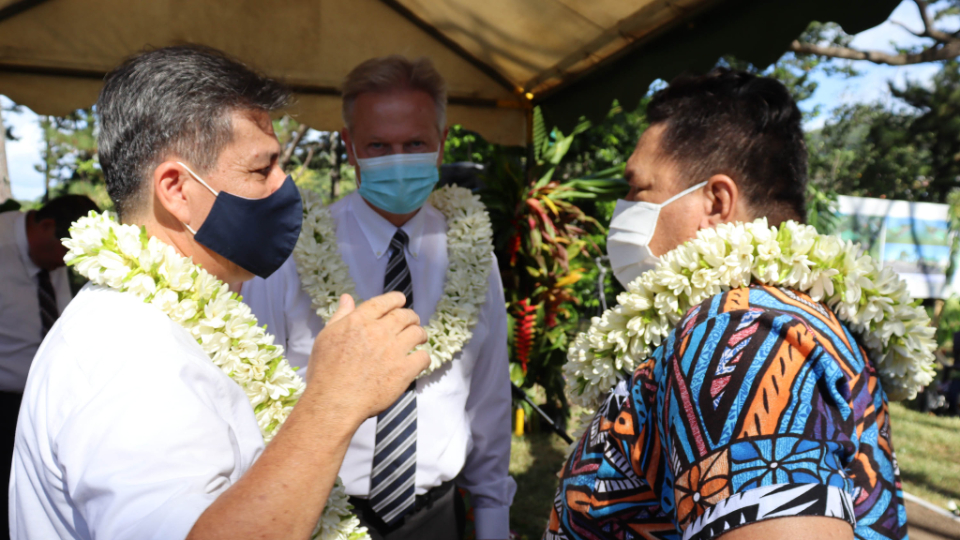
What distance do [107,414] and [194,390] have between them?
0.45 ft

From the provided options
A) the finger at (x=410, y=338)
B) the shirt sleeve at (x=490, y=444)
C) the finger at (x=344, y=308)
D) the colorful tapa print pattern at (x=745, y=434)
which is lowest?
the shirt sleeve at (x=490, y=444)

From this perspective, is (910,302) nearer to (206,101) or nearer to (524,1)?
(206,101)

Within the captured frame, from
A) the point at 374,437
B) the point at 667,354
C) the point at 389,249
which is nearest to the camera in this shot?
the point at 667,354

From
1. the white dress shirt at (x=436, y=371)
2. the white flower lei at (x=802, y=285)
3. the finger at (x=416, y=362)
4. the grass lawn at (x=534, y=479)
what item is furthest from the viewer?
the grass lawn at (x=534, y=479)

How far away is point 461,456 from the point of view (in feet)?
7.30

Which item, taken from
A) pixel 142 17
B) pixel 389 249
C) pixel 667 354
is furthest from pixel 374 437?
pixel 142 17

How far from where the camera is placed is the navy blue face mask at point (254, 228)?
1333 mm

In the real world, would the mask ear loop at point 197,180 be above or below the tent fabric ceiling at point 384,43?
below

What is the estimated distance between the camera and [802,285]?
1.28 metres

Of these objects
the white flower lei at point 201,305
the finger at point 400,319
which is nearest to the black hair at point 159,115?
the white flower lei at point 201,305

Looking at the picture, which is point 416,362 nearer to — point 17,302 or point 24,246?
point 17,302

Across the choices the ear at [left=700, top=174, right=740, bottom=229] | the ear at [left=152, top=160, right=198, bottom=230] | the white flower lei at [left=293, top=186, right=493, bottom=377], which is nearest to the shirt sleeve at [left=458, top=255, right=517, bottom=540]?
the white flower lei at [left=293, top=186, right=493, bottom=377]

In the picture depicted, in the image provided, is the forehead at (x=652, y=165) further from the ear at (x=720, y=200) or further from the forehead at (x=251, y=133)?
the forehead at (x=251, y=133)

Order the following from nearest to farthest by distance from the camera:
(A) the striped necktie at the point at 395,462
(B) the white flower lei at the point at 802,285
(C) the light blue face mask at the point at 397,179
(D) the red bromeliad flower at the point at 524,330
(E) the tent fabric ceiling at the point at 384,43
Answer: (B) the white flower lei at the point at 802,285, (A) the striped necktie at the point at 395,462, (C) the light blue face mask at the point at 397,179, (E) the tent fabric ceiling at the point at 384,43, (D) the red bromeliad flower at the point at 524,330
